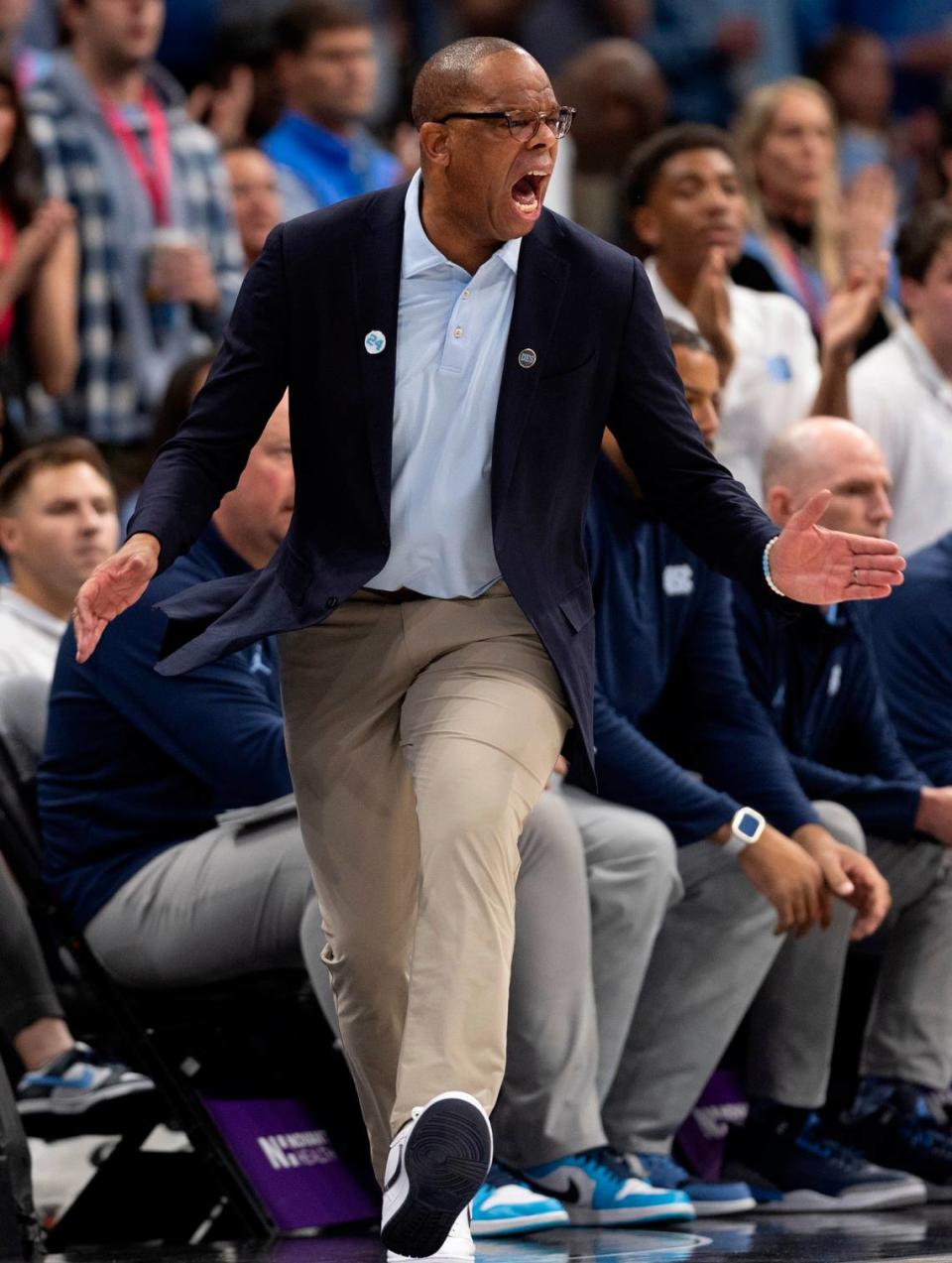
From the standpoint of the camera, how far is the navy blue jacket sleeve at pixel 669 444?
3.29m

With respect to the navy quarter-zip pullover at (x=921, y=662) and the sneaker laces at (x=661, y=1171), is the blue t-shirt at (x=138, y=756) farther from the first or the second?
the navy quarter-zip pullover at (x=921, y=662)

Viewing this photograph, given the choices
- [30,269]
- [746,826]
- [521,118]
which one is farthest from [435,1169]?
[30,269]

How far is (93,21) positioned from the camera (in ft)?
20.2

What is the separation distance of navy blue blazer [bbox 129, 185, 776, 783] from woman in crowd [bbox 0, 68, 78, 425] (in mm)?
2608

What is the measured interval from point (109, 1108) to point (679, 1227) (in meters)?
1.13

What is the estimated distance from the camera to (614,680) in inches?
175

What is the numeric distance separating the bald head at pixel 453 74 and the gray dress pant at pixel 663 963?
1.53 meters

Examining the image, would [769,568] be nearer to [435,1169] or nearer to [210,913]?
[435,1169]

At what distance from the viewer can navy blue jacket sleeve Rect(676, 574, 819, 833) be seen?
4.51m

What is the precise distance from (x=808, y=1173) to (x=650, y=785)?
2.87ft

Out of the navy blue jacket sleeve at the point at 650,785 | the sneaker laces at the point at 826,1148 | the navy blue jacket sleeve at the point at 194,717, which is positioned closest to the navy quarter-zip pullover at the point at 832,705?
the navy blue jacket sleeve at the point at 650,785

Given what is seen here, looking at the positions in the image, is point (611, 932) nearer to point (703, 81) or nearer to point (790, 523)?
point (790, 523)

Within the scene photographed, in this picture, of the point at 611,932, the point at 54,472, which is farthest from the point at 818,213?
the point at 611,932

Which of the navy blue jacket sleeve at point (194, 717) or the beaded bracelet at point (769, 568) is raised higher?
the beaded bracelet at point (769, 568)
